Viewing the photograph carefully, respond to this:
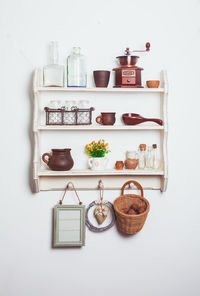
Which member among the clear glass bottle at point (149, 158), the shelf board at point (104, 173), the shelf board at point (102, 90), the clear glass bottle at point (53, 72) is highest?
the clear glass bottle at point (53, 72)

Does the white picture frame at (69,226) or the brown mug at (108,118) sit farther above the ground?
the brown mug at (108,118)

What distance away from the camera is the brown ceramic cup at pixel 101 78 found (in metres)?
2.09

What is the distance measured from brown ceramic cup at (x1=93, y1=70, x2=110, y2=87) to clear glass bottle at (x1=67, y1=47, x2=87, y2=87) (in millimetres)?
66

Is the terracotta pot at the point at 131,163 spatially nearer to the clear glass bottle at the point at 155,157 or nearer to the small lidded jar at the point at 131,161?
the small lidded jar at the point at 131,161

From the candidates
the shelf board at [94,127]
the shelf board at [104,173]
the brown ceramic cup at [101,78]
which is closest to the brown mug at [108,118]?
the shelf board at [94,127]

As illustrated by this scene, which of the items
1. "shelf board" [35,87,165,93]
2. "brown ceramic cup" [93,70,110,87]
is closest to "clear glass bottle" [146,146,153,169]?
"shelf board" [35,87,165,93]

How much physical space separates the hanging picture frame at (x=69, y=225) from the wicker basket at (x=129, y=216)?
204 millimetres

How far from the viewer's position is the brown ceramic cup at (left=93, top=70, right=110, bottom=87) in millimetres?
2090

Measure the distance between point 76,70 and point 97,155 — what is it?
18.8 inches

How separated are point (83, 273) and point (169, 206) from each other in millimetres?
632

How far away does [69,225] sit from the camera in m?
2.18

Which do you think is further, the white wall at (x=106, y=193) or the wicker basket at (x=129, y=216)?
the white wall at (x=106, y=193)

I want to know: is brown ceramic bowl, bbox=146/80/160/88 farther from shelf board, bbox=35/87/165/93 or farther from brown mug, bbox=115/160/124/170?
brown mug, bbox=115/160/124/170

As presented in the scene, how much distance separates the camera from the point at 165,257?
7.48 ft
